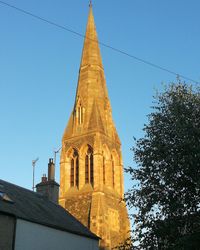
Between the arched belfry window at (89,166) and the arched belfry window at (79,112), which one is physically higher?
the arched belfry window at (79,112)

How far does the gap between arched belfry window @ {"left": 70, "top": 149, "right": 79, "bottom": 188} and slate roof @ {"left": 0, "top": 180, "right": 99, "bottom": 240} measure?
13.9m

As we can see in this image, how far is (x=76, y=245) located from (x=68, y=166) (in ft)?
68.3

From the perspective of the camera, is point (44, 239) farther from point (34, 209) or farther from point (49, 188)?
point (49, 188)

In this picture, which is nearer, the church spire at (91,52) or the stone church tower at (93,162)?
the stone church tower at (93,162)

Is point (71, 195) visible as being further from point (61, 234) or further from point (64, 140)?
point (61, 234)

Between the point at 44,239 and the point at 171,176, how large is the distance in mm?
9117

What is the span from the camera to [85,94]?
49.7 metres

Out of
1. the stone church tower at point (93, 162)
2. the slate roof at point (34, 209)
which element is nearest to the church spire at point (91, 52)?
the stone church tower at point (93, 162)

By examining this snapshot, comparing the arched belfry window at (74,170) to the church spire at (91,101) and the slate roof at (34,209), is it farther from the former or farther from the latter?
the slate roof at (34,209)

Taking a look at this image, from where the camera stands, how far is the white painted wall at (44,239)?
71.6 feet

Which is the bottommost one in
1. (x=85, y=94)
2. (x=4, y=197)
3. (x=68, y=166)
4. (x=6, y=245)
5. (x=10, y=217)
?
(x=6, y=245)

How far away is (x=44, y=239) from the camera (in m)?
23.6

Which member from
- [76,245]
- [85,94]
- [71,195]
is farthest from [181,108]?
[85,94]

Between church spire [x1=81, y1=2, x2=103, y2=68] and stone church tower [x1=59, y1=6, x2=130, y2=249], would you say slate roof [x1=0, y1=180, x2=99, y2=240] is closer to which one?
stone church tower [x1=59, y1=6, x2=130, y2=249]
